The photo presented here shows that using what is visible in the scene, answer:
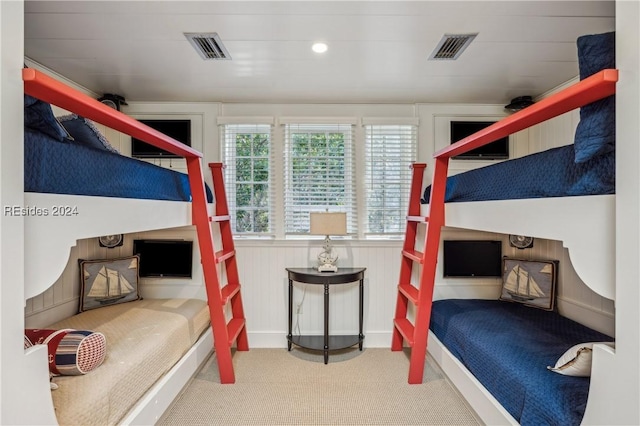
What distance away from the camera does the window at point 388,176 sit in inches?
126

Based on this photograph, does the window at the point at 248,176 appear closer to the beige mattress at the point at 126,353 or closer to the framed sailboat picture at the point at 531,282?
the beige mattress at the point at 126,353

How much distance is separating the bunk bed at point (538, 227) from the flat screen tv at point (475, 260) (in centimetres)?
51

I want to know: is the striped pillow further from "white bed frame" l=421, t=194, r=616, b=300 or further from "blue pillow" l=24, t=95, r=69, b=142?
"white bed frame" l=421, t=194, r=616, b=300

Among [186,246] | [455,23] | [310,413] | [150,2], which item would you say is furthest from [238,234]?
[455,23]

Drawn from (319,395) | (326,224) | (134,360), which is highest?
(326,224)

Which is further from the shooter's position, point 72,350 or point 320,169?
point 320,169

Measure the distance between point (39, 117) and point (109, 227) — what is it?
0.45 meters

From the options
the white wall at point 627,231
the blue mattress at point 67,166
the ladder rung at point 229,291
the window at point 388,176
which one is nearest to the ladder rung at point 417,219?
the window at point 388,176

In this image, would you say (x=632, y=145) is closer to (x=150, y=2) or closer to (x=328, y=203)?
(x=150, y=2)

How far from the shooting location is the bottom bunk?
135 centimetres

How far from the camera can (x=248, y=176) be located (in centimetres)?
320

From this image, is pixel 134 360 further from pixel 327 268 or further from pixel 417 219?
pixel 417 219

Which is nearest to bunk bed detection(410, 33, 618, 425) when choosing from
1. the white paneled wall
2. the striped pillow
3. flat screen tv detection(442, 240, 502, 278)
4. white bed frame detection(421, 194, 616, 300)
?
white bed frame detection(421, 194, 616, 300)

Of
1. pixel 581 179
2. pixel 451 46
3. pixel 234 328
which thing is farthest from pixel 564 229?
pixel 234 328
